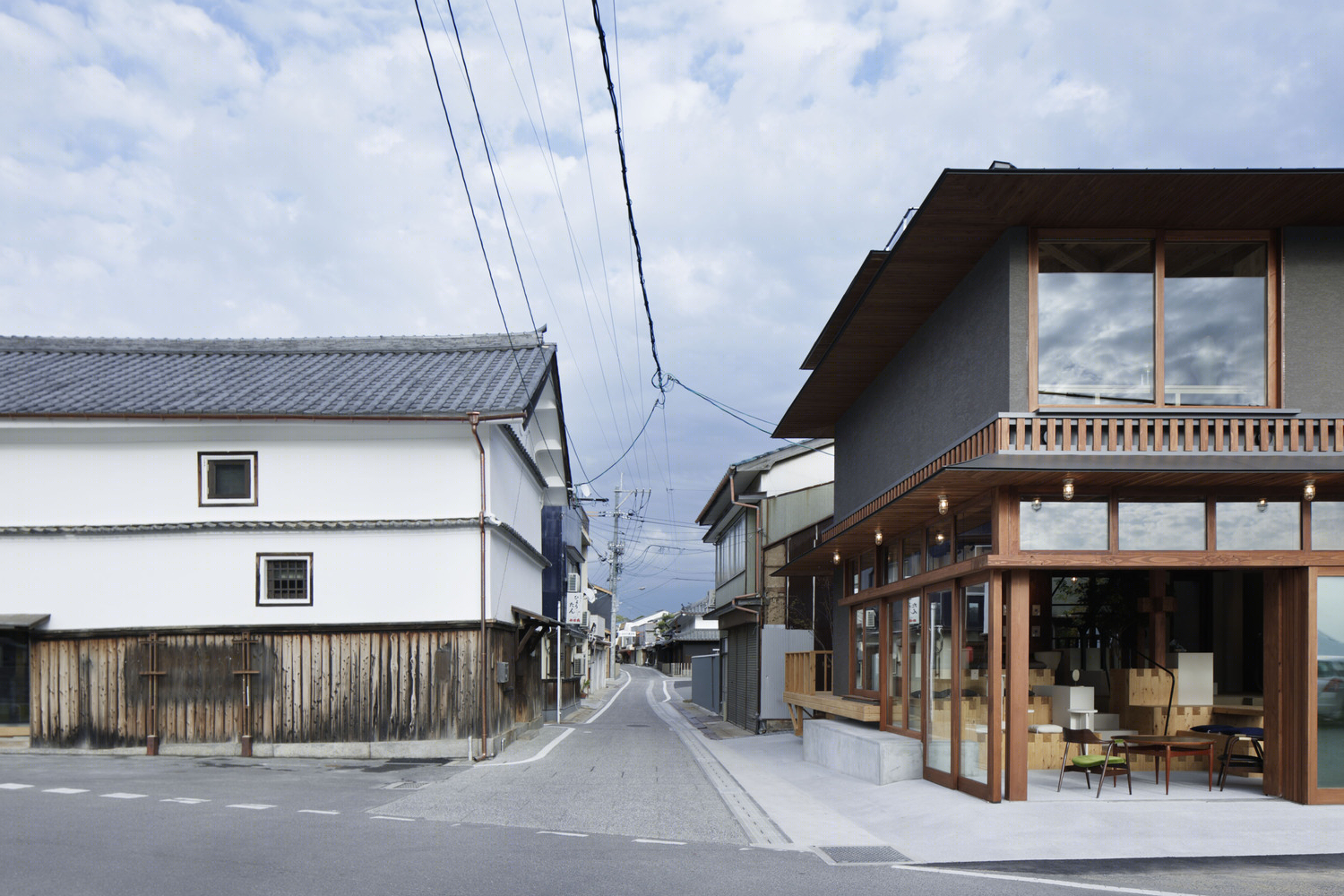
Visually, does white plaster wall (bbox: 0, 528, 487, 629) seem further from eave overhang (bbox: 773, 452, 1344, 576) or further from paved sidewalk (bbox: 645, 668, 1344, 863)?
eave overhang (bbox: 773, 452, 1344, 576)

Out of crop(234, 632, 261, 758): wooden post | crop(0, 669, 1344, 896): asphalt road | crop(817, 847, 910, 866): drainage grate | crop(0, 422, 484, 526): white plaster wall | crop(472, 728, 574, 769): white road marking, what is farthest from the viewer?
crop(0, 422, 484, 526): white plaster wall

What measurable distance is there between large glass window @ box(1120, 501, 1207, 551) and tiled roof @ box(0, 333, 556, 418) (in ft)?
A: 36.8

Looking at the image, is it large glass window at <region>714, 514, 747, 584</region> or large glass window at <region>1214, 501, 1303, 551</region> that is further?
large glass window at <region>714, 514, 747, 584</region>

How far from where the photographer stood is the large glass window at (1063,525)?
1129cm

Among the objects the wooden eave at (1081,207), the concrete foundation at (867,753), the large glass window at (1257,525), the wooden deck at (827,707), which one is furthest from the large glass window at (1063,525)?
the wooden deck at (827,707)

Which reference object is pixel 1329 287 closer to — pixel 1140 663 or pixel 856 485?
pixel 1140 663

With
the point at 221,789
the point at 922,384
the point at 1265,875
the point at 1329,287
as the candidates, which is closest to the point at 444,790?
→ the point at 221,789

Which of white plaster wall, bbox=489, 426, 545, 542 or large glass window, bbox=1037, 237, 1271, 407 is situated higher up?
large glass window, bbox=1037, 237, 1271, 407

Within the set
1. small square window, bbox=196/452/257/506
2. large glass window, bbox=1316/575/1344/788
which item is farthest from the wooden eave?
small square window, bbox=196/452/257/506

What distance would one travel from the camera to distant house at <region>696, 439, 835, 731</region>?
87.3 ft

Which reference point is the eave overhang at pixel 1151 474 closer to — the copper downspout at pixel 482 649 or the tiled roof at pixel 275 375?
the copper downspout at pixel 482 649

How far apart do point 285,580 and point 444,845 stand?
1097 cm

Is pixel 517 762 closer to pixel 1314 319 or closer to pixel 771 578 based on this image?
pixel 771 578

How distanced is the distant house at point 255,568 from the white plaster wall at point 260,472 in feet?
0.11
